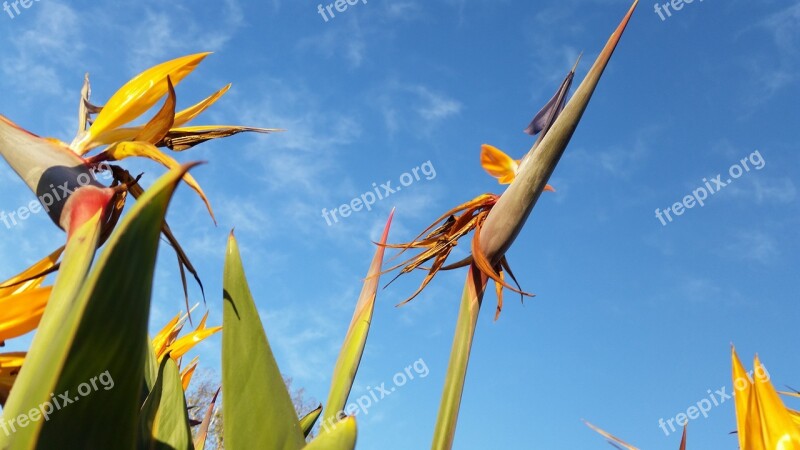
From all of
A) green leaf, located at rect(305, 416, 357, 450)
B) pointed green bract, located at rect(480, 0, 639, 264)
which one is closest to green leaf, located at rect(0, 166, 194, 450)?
green leaf, located at rect(305, 416, 357, 450)

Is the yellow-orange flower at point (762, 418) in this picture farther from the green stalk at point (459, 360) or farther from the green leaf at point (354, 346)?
the green leaf at point (354, 346)

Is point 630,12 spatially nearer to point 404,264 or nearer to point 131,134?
point 404,264

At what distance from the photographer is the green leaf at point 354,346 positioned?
34.2 inches

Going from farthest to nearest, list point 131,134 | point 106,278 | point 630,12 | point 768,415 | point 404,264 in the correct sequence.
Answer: point 404,264, point 630,12, point 131,134, point 768,415, point 106,278

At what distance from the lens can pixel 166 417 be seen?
67 centimetres

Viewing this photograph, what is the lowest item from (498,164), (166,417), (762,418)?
(762,418)

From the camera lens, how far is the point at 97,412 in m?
0.43

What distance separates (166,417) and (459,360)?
316 millimetres

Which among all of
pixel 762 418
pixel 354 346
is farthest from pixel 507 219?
pixel 762 418

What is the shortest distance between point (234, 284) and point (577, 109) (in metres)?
0.43

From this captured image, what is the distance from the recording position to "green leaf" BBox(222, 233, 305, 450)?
50cm

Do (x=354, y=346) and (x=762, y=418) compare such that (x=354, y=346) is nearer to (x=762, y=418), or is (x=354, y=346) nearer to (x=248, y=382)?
(x=248, y=382)

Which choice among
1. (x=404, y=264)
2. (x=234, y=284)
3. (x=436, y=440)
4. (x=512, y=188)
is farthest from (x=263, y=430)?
(x=404, y=264)

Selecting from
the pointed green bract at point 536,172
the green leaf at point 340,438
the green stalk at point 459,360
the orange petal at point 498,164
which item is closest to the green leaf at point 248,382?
the green leaf at point 340,438
